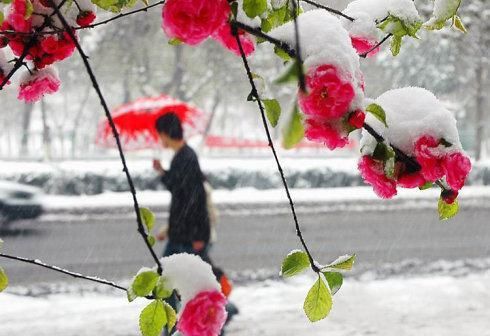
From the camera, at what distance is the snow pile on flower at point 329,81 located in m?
0.71

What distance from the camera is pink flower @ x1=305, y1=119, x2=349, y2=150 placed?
765 millimetres

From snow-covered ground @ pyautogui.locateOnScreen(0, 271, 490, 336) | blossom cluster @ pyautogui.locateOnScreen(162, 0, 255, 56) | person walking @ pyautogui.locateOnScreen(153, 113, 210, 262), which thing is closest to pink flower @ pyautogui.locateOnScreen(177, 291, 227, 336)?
blossom cluster @ pyautogui.locateOnScreen(162, 0, 255, 56)

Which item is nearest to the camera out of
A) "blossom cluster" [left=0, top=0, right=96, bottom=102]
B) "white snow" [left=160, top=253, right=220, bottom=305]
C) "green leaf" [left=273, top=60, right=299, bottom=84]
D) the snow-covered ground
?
"green leaf" [left=273, top=60, right=299, bottom=84]

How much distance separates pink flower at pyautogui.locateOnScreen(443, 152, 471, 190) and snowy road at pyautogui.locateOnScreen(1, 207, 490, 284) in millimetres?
6533

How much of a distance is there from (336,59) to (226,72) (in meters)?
25.1

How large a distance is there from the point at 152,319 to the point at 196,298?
88 mm

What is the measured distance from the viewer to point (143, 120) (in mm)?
6977

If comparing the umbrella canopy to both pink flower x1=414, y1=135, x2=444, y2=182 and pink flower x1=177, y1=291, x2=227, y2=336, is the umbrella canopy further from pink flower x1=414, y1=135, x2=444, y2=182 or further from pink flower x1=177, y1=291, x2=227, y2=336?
pink flower x1=414, y1=135, x2=444, y2=182

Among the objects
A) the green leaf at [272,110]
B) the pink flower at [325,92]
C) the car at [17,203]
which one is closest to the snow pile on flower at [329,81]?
the pink flower at [325,92]

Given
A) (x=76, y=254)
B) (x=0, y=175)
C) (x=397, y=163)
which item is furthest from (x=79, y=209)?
(x=397, y=163)

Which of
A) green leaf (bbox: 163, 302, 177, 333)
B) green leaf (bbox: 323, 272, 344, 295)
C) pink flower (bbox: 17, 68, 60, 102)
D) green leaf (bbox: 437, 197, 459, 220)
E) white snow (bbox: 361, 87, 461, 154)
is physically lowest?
green leaf (bbox: 163, 302, 177, 333)

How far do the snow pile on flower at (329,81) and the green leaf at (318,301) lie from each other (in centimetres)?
25

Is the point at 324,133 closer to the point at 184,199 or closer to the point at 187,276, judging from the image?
the point at 187,276

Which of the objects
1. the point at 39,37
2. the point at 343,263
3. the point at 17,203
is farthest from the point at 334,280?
the point at 17,203
